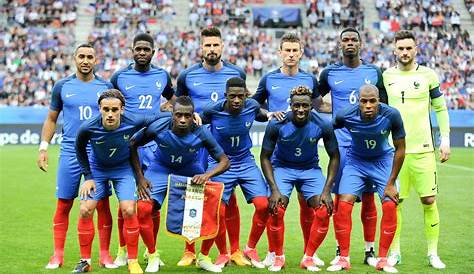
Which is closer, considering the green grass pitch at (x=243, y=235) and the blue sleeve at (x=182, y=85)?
the green grass pitch at (x=243, y=235)

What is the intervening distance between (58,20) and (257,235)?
29.0 m

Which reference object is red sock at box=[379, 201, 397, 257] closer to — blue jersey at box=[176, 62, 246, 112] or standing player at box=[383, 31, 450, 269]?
standing player at box=[383, 31, 450, 269]

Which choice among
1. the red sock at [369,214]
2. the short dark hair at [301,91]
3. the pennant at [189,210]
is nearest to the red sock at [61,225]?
the pennant at [189,210]

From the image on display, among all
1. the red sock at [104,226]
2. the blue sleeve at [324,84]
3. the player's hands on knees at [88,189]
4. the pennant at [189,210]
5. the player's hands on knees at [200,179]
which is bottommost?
the red sock at [104,226]

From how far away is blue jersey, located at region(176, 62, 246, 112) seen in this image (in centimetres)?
938

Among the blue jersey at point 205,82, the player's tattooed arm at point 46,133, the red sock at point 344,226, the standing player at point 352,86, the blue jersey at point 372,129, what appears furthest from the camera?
the blue jersey at point 205,82

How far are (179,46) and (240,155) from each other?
2599cm

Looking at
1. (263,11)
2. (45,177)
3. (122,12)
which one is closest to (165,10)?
(122,12)

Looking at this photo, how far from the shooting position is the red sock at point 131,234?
8.28 meters

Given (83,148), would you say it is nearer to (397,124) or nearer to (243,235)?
(397,124)

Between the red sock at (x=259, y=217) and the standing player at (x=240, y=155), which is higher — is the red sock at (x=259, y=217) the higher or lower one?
the lower one

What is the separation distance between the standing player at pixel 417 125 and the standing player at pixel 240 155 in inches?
59.2

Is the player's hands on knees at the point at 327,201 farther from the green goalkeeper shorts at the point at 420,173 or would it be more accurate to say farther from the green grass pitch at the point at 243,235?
the green goalkeeper shorts at the point at 420,173

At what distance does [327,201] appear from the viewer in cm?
858
